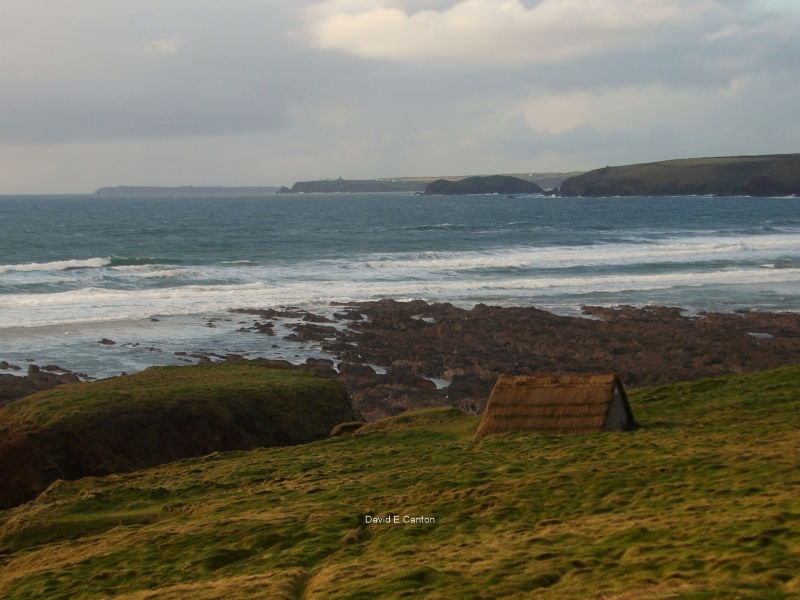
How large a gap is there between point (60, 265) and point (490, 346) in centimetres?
3715

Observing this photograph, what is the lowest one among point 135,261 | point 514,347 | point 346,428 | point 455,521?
point 514,347

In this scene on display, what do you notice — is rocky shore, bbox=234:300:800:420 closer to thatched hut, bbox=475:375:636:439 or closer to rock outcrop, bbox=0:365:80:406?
rock outcrop, bbox=0:365:80:406

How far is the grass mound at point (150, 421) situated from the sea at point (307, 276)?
34.9ft

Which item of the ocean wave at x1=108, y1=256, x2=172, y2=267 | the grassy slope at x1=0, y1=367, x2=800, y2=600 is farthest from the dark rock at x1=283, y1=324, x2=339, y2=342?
the ocean wave at x1=108, y1=256, x2=172, y2=267

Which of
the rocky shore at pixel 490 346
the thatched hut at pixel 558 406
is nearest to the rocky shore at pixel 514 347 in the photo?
the rocky shore at pixel 490 346

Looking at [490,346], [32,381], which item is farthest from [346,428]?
[490,346]

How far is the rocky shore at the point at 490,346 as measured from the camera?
96.9ft

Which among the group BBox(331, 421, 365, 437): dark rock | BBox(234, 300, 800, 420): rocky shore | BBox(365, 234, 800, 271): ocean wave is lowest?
BBox(234, 300, 800, 420): rocky shore

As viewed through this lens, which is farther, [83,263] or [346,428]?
[83,263]

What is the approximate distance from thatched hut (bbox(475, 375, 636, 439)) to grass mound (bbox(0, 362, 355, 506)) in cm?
489

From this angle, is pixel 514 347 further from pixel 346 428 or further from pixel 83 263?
pixel 83 263

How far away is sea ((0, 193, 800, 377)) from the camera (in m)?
36.8

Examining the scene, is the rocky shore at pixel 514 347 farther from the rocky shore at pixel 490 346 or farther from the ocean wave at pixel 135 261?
the ocean wave at pixel 135 261

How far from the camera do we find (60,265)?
6234 centimetres
